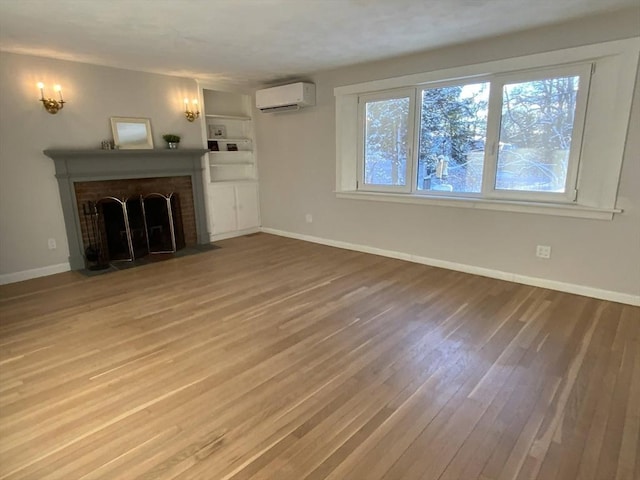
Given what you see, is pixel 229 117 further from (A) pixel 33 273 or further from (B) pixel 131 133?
(A) pixel 33 273

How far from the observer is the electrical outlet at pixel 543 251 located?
336 cm

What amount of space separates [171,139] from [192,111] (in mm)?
545

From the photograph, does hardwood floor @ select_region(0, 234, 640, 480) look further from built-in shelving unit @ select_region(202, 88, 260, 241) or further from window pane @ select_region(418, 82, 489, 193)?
built-in shelving unit @ select_region(202, 88, 260, 241)

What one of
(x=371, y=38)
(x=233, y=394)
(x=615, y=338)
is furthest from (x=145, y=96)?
(x=615, y=338)

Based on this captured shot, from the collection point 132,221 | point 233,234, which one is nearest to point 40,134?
point 132,221

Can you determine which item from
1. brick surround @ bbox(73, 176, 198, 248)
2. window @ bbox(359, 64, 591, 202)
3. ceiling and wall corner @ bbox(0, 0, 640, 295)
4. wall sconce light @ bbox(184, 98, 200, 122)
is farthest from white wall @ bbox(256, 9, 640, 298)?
brick surround @ bbox(73, 176, 198, 248)

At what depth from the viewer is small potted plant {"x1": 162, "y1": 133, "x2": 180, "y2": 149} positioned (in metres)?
4.80

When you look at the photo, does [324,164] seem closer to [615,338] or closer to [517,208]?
[517,208]

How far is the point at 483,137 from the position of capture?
145 inches

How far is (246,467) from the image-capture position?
4.99 ft

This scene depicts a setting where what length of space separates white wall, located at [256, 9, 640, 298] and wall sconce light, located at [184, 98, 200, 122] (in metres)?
1.00

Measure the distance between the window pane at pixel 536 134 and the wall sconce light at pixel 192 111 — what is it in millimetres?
3882

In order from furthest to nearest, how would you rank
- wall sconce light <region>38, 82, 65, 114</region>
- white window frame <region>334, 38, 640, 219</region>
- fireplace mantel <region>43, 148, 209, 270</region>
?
fireplace mantel <region>43, 148, 209, 270</region> < wall sconce light <region>38, 82, 65, 114</region> < white window frame <region>334, 38, 640, 219</region>

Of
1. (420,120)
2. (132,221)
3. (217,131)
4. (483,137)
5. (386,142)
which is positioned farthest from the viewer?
(217,131)
